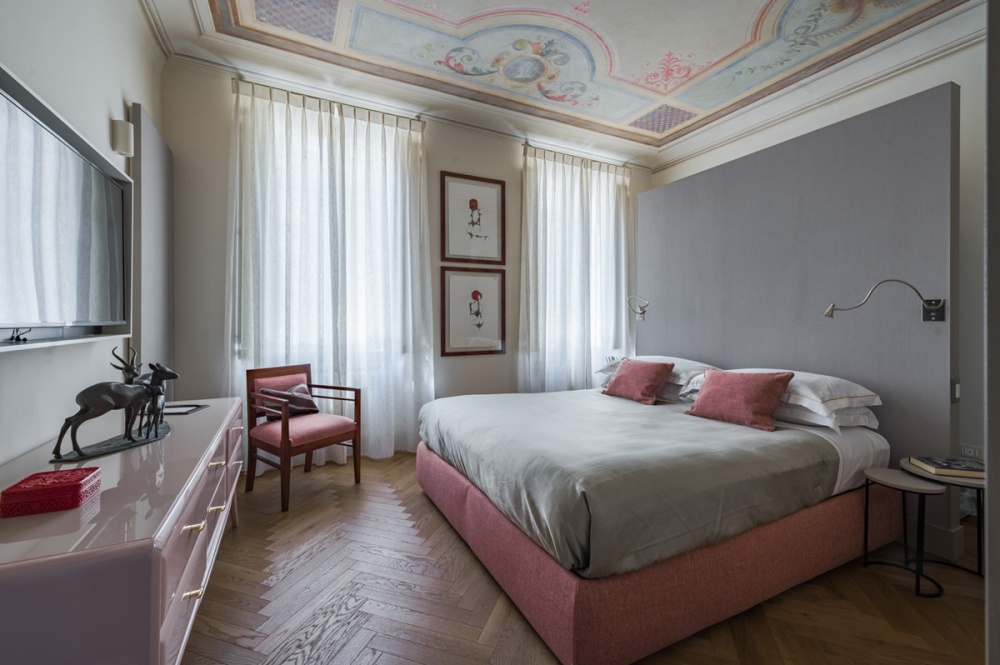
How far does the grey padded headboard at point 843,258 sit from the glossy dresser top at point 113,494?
3526 millimetres

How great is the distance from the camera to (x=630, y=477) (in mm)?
1654

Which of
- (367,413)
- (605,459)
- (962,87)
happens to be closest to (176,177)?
(367,413)

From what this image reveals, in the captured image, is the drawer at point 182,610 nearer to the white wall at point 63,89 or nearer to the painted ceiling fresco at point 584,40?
the white wall at point 63,89

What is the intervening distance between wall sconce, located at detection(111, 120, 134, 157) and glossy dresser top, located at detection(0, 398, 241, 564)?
1453mm

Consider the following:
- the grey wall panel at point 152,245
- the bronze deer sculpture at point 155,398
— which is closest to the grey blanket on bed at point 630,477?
the bronze deer sculpture at point 155,398

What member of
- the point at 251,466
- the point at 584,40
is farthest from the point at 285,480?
the point at 584,40

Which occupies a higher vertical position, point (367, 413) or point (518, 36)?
point (518, 36)

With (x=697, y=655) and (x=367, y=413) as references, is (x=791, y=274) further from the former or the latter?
(x=367, y=413)

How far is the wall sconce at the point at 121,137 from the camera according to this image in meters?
2.29

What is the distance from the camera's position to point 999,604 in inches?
21.8

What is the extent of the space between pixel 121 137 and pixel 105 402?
5.51ft

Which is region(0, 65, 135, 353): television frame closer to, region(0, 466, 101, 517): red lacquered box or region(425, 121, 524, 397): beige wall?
region(0, 466, 101, 517): red lacquered box

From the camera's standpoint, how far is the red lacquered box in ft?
3.45

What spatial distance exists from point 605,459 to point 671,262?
2861 mm
